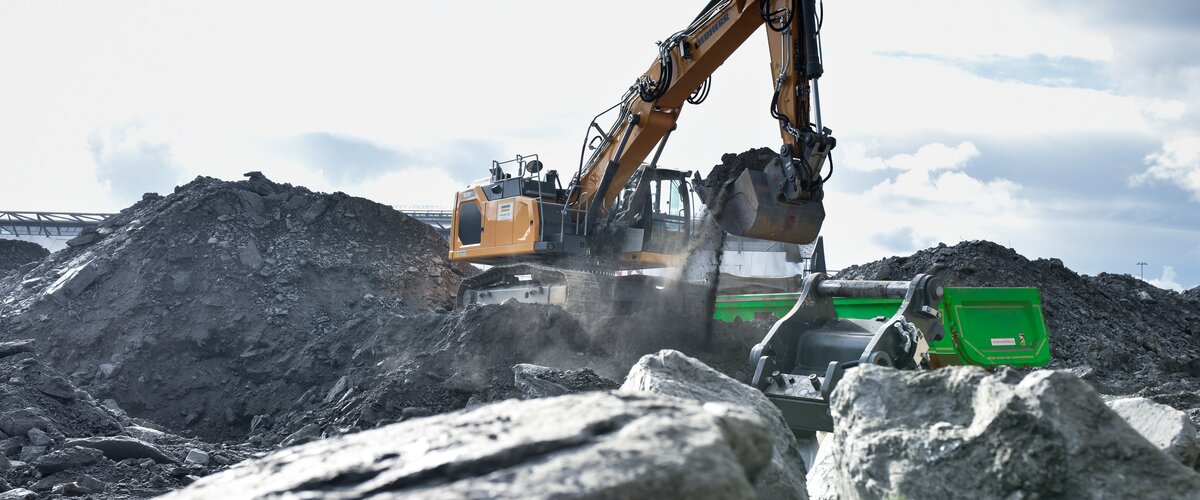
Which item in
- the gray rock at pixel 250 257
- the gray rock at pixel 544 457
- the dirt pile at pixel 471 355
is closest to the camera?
the gray rock at pixel 544 457

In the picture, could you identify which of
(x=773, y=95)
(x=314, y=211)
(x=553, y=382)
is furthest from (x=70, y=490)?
(x=314, y=211)

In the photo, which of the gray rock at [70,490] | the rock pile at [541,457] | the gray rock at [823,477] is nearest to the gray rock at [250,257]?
the gray rock at [70,490]

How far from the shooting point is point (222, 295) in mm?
12766

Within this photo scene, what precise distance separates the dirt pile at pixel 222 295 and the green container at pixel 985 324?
5.34 meters

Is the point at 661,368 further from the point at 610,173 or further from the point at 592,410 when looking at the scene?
the point at 610,173

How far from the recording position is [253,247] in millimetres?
14195

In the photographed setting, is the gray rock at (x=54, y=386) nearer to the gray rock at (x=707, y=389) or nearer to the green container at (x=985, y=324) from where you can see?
the gray rock at (x=707, y=389)

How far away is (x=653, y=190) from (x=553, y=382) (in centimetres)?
475

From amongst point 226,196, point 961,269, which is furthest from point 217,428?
point 961,269

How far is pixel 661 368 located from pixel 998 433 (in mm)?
1221

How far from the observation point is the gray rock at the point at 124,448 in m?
6.31

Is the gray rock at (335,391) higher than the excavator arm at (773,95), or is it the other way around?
the excavator arm at (773,95)

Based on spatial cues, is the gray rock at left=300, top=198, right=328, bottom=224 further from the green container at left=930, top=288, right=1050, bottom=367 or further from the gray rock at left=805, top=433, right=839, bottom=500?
the gray rock at left=805, top=433, right=839, bottom=500

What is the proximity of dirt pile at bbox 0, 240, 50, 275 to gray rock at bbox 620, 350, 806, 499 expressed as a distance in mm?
22774
